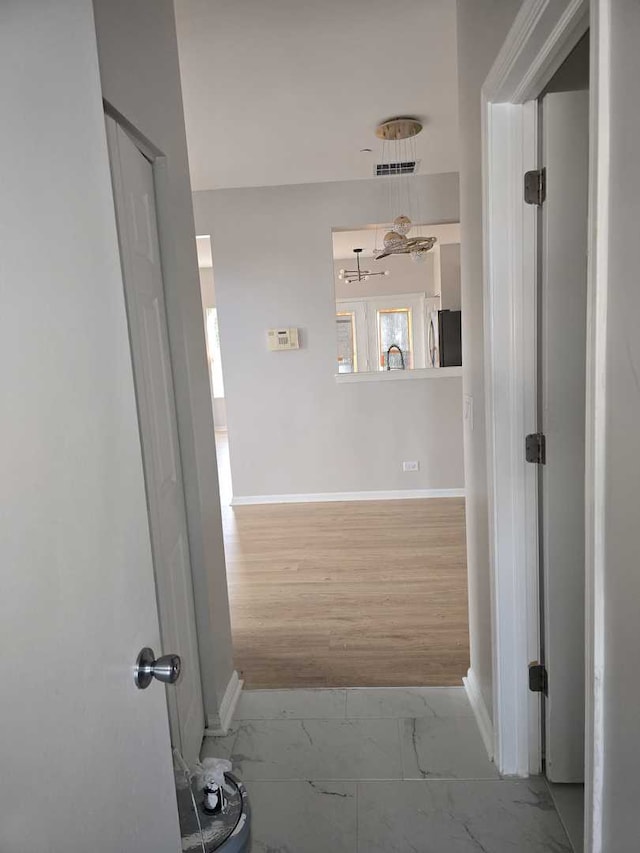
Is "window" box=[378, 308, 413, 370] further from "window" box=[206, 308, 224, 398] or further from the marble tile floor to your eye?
the marble tile floor

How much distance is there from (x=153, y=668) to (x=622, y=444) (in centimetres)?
83

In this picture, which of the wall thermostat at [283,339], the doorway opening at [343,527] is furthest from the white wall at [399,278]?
the wall thermostat at [283,339]

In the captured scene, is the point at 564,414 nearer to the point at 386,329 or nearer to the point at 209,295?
the point at 386,329

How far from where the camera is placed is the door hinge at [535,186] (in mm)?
1619

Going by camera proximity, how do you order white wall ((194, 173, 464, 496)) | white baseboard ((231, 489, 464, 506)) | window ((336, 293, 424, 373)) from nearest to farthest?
white wall ((194, 173, 464, 496))
white baseboard ((231, 489, 464, 506))
window ((336, 293, 424, 373))

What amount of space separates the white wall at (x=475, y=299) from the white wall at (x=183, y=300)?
39.4 inches

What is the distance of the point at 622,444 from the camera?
901 mm

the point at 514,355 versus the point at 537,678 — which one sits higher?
the point at 514,355

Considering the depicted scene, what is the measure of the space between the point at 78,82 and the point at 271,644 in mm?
2546

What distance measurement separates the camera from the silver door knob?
898 millimetres

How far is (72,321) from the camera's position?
0.76m

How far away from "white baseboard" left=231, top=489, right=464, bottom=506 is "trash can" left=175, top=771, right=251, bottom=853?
369 centimetres

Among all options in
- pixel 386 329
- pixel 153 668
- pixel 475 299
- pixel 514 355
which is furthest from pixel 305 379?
pixel 386 329

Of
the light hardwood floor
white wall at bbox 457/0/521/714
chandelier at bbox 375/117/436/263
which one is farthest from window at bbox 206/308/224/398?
white wall at bbox 457/0/521/714
